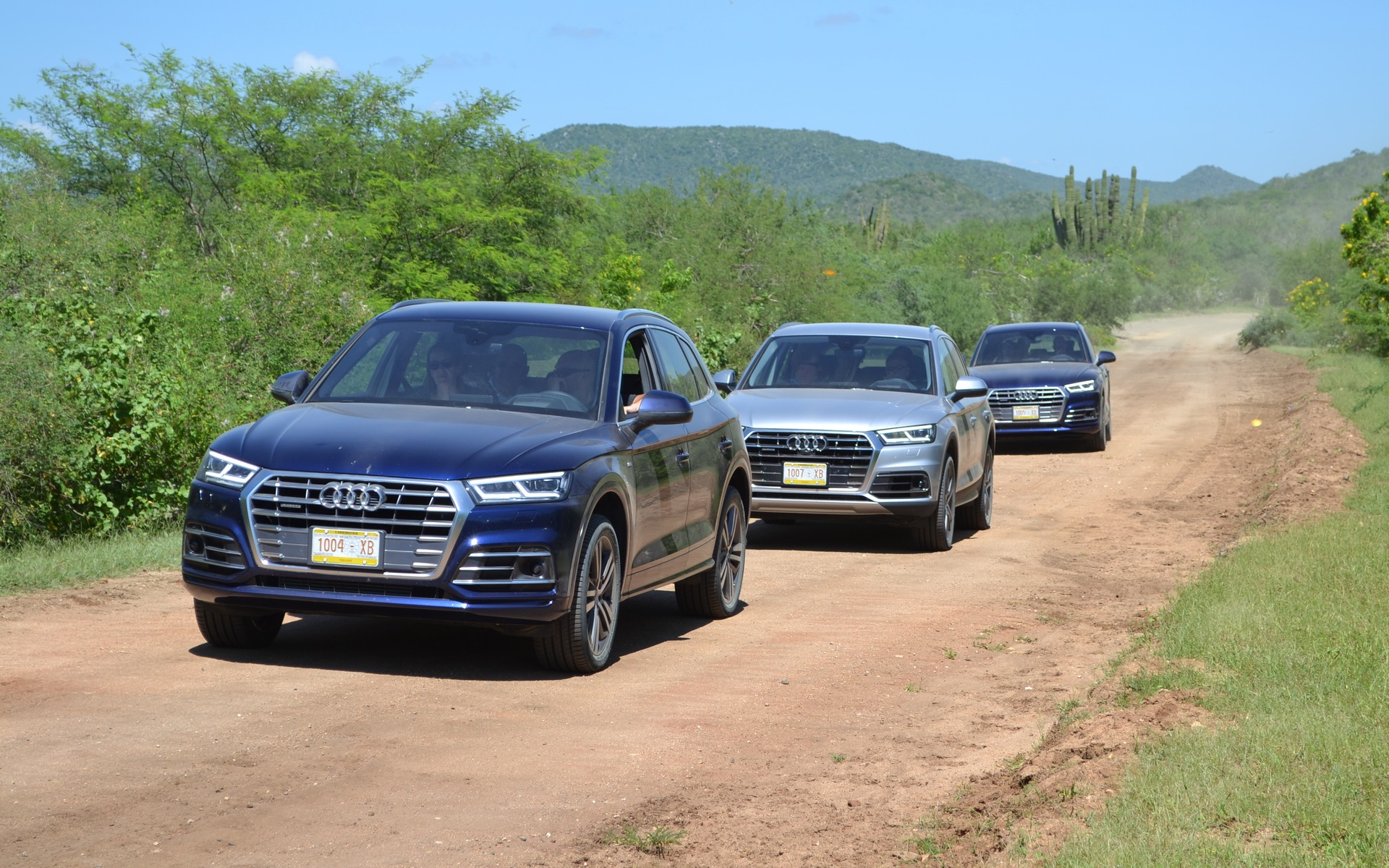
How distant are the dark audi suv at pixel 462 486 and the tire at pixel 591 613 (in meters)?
0.01

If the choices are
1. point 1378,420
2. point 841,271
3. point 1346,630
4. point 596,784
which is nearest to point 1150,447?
point 1378,420

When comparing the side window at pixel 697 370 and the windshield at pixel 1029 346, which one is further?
the windshield at pixel 1029 346

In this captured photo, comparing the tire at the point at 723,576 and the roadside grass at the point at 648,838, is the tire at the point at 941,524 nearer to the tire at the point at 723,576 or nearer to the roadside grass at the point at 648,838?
the tire at the point at 723,576

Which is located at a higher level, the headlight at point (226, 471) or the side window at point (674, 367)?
the side window at point (674, 367)

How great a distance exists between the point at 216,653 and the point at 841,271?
40381mm

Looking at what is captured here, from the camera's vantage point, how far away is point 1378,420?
73.2 feet

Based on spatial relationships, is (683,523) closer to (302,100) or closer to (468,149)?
(468,149)

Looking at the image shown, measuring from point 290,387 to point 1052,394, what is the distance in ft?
53.0

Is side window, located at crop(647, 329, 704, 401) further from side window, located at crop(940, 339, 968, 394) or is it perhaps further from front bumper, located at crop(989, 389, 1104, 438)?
front bumper, located at crop(989, 389, 1104, 438)

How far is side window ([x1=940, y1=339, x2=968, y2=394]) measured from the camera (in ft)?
46.3

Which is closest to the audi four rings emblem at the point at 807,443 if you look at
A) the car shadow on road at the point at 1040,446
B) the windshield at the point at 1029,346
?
the car shadow on road at the point at 1040,446

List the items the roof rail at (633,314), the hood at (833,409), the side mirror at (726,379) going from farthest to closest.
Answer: the side mirror at (726,379), the hood at (833,409), the roof rail at (633,314)

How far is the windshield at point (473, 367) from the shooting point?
8.17 metres

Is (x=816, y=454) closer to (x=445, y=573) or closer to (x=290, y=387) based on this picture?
(x=290, y=387)
